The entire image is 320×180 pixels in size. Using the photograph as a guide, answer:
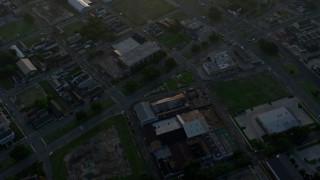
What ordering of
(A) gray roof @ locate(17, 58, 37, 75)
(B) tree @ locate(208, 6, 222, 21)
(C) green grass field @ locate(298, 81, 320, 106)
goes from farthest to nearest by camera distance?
1. (B) tree @ locate(208, 6, 222, 21)
2. (A) gray roof @ locate(17, 58, 37, 75)
3. (C) green grass field @ locate(298, 81, 320, 106)

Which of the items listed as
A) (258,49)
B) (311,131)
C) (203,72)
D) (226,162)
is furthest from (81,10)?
(311,131)

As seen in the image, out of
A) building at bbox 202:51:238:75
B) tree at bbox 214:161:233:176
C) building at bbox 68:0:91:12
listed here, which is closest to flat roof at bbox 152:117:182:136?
tree at bbox 214:161:233:176

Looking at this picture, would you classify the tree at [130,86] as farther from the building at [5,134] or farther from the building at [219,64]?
the building at [5,134]

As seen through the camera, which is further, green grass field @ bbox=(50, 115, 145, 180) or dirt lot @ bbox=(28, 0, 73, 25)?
dirt lot @ bbox=(28, 0, 73, 25)

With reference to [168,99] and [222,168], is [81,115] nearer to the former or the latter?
[168,99]

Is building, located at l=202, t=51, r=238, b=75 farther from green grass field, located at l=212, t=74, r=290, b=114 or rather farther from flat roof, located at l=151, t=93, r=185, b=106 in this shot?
flat roof, located at l=151, t=93, r=185, b=106

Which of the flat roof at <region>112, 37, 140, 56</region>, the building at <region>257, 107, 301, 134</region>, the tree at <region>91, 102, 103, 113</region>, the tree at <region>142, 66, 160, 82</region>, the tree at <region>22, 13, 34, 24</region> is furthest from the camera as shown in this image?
the tree at <region>22, 13, 34, 24</region>

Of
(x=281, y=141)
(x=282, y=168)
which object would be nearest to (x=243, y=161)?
(x=282, y=168)
